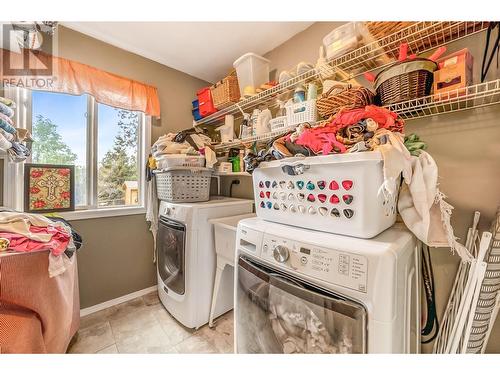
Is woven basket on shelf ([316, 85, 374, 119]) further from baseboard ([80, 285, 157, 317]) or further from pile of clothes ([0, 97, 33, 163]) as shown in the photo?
baseboard ([80, 285, 157, 317])

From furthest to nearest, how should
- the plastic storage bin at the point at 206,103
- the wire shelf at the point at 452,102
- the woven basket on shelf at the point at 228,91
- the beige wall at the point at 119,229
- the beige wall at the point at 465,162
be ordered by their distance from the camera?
the plastic storage bin at the point at 206,103 < the woven basket on shelf at the point at 228,91 < the beige wall at the point at 119,229 < the beige wall at the point at 465,162 < the wire shelf at the point at 452,102

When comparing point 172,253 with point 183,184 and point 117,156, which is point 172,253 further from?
point 117,156

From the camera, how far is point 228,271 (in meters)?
1.64

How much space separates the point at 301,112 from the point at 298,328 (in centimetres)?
114

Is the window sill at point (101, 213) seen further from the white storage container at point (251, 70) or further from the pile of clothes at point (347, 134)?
the pile of clothes at point (347, 134)

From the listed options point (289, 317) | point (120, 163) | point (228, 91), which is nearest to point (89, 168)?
point (120, 163)

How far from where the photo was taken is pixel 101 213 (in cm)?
184

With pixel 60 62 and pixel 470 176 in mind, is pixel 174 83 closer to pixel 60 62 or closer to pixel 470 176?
pixel 60 62

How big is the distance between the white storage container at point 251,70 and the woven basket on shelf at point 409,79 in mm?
1071

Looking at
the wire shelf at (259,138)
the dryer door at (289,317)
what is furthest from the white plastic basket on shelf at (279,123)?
the dryer door at (289,317)

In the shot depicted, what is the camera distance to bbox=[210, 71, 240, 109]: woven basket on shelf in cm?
187

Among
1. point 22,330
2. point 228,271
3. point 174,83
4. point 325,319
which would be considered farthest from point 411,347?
point 174,83

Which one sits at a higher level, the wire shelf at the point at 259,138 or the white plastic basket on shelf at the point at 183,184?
the wire shelf at the point at 259,138

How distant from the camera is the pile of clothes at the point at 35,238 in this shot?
92 centimetres
